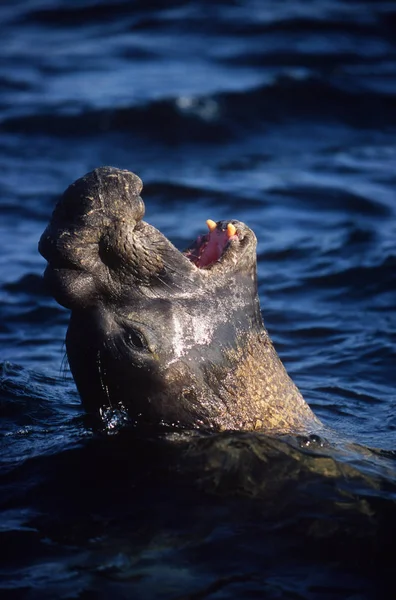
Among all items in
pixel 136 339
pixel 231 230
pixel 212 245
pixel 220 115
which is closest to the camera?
pixel 136 339

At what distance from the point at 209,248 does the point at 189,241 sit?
5.76 m

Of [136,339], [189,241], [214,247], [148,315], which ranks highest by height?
[189,241]

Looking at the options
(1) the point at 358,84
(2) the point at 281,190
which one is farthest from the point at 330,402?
(1) the point at 358,84

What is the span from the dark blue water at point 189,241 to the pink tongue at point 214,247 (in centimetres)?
100

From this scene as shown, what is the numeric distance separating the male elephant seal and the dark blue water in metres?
0.25

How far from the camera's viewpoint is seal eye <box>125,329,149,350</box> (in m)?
5.09

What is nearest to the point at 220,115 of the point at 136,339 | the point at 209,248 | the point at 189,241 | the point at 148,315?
the point at 189,241

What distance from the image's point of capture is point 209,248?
19.1ft

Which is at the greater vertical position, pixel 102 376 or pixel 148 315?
pixel 148 315

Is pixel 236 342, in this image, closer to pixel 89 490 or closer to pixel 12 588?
pixel 89 490

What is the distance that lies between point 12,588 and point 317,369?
4.32 metres

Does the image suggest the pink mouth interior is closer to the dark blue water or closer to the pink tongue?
the pink tongue

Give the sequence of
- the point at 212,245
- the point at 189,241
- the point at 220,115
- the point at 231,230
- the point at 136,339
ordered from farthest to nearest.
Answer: the point at 220,115
the point at 189,241
the point at 212,245
the point at 231,230
the point at 136,339

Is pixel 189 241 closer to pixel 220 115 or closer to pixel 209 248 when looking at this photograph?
pixel 220 115
